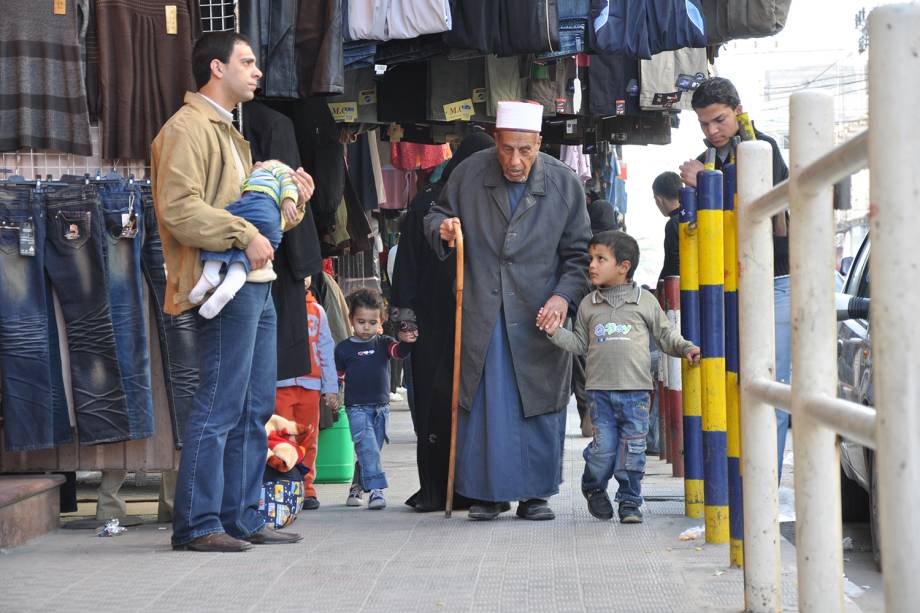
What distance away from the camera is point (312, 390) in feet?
28.3

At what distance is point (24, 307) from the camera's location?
6.67 m

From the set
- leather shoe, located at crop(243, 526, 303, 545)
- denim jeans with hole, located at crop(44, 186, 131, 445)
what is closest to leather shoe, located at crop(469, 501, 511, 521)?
leather shoe, located at crop(243, 526, 303, 545)

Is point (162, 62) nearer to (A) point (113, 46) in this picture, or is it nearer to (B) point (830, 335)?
(A) point (113, 46)

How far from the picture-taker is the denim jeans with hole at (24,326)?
21.7 ft

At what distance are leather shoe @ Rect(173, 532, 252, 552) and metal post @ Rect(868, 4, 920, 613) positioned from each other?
401 centimetres

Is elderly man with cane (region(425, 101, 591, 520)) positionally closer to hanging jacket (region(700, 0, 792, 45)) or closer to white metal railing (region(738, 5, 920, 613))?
hanging jacket (region(700, 0, 792, 45))

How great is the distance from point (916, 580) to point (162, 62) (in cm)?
580

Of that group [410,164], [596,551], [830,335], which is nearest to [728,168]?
[596,551]

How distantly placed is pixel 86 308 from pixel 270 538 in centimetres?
147

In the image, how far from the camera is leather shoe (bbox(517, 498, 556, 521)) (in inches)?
287

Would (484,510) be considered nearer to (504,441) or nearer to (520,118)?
(504,441)

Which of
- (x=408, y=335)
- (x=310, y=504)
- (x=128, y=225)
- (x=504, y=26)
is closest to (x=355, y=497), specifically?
(x=310, y=504)

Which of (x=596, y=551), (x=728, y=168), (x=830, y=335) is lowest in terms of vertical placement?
(x=596, y=551)

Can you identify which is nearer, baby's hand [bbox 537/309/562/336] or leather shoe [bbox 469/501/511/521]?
baby's hand [bbox 537/309/562/336]
